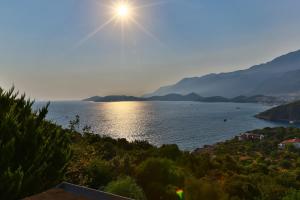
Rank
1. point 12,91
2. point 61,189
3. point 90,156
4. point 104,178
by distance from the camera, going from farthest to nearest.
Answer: point 90,156 < point 104,178 < point 12,91 < point 61,189

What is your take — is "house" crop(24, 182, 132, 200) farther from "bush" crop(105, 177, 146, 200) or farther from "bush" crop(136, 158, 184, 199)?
"bush" crop(136, 158, 184, 199)

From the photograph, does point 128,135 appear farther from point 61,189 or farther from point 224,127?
point 61,189

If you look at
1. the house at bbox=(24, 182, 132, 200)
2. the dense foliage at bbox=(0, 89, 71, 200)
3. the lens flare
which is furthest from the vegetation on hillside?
the house at bbox=(24, 182, 132, 200)

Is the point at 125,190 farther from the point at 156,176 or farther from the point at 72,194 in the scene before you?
the point at 72,194

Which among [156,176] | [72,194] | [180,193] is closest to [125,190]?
[180,193]

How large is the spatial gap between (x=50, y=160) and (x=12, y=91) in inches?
245

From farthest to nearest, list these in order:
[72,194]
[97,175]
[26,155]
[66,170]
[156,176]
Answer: [156,176] → [97,175] → [66,170] → [26,155] → [72,194]

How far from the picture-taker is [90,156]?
2528 centimetres

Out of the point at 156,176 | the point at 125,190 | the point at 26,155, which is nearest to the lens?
the point at 26,155

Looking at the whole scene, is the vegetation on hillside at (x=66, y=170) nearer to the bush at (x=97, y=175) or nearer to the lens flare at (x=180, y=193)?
the bush at (x=97, y=175)

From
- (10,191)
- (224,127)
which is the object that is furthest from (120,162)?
(224,127)

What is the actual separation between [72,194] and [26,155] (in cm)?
647

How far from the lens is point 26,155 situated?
582 inches

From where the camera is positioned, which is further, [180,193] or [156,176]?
[156,176]
